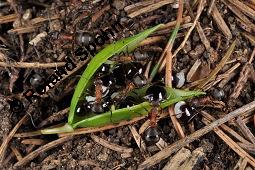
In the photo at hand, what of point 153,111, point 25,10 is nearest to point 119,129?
point 153,111

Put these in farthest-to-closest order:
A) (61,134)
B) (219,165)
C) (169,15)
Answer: (169,15)
(61,134)
(219,165)

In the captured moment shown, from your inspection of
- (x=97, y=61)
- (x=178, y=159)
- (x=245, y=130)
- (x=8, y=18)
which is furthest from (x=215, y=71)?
(x=8, y=18)

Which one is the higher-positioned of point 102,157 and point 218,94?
Result: point 218,94

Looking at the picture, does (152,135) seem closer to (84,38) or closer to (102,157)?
(102,157)

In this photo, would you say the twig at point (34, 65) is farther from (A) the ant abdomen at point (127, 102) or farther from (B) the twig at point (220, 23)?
(B) the twig at point (220, 23)

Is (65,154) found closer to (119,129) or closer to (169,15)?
(119,129)

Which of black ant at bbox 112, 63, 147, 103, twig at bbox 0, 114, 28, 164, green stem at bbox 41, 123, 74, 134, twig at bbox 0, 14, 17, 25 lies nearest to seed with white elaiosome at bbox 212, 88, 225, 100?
black ant at bbox 112, 63, 147, 103
